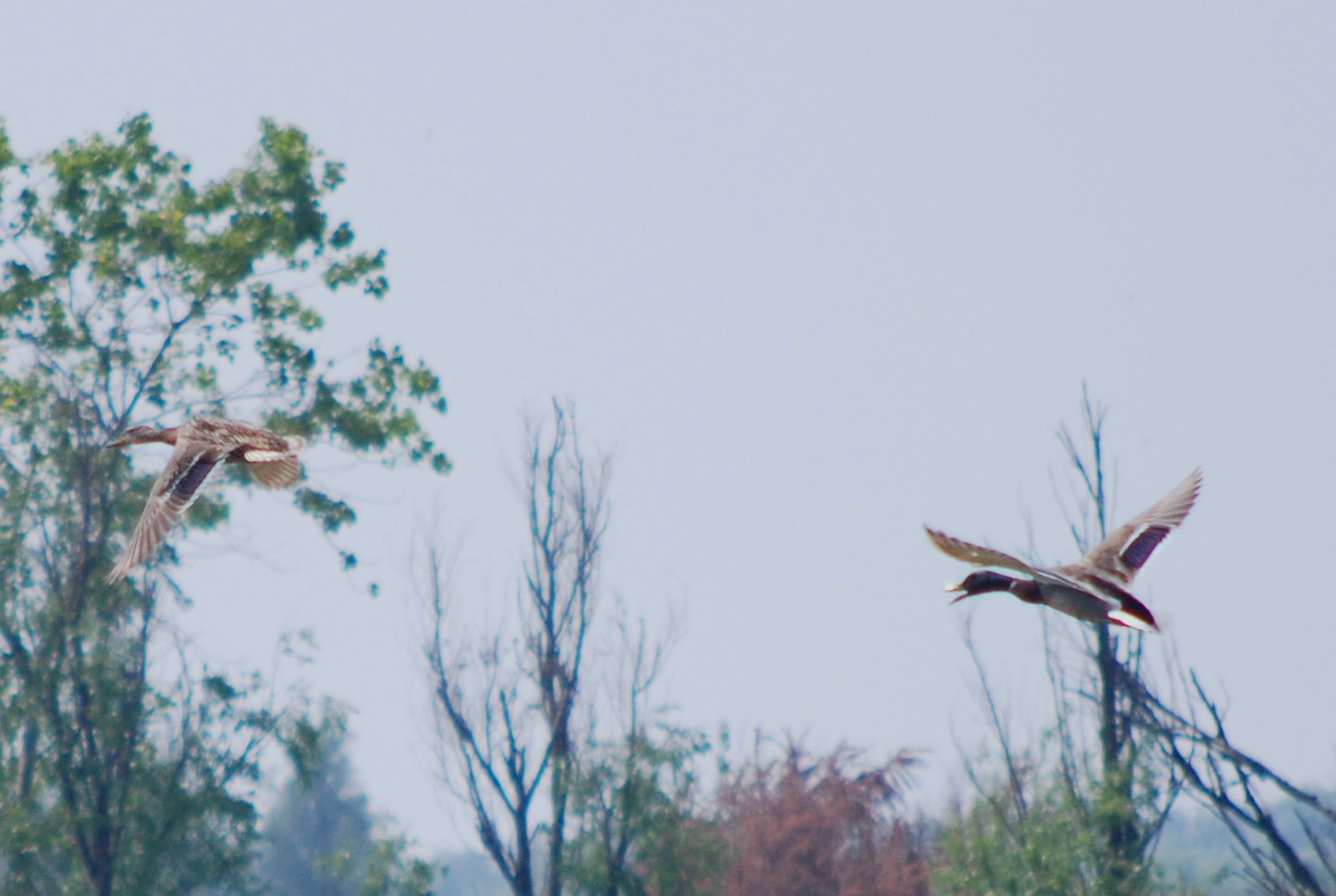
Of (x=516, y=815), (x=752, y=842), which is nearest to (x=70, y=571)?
(x=516, y=815)

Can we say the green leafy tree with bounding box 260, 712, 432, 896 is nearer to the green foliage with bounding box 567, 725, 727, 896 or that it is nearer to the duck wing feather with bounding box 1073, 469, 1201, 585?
the green foliage with bounding box 567, 725, 727, 896

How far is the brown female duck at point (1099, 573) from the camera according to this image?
670 centimetres

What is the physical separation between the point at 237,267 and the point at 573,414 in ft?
20.2

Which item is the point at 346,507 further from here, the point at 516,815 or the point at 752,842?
the point at 752,842

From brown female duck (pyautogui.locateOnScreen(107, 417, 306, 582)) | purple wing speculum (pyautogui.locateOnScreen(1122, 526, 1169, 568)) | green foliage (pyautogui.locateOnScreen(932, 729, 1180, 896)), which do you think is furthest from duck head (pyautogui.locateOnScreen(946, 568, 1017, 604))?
green foliage (pyautogui.locateOnScreen(932, 729, 1180, 896))

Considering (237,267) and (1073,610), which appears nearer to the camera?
(1073,610)

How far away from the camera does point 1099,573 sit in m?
7.81

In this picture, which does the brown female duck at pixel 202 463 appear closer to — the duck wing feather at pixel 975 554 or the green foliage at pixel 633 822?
the duck wing feather at pixel 975 554

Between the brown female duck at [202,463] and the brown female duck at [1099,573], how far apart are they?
4.50 metres

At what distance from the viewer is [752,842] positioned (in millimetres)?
32812

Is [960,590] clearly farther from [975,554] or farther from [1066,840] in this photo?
[1066,840]

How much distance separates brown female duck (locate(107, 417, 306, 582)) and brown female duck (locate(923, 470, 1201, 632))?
14.8 ft

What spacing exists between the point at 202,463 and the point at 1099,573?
526 centimetres

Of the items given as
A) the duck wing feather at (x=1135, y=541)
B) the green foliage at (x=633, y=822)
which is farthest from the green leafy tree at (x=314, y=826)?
the duck wing feather at (x=1135, y=541)
